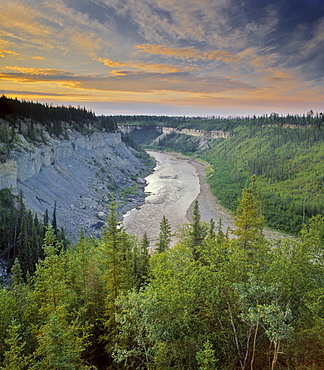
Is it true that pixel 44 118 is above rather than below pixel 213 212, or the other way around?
A: above

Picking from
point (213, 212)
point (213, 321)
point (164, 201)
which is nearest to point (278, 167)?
point (213, 212)

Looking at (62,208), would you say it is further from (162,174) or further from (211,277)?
(162,174)

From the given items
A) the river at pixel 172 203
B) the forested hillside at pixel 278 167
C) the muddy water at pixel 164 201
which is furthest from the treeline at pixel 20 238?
the forested hillside at pixel 278 167

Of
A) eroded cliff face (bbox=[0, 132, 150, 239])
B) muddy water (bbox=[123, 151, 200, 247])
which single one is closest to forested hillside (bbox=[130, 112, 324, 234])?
muddy water (bbox=[123, 151, 200, 247])

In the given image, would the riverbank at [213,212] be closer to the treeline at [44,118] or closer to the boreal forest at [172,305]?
the boreal forest at [172,305]

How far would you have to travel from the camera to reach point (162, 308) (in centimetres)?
1032

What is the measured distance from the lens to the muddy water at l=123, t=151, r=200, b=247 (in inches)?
1816

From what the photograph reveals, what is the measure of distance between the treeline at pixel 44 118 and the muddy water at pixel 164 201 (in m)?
25.4

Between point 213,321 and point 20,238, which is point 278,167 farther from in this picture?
point 213,321

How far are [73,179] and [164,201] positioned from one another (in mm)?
20060

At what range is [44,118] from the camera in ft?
223

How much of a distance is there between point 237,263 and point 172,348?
13.2 feet

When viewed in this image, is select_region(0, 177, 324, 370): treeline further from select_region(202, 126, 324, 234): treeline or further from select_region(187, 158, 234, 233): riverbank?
select_region(202, 126, 324, 234): treeline

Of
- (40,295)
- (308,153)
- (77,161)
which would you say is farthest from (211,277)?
(308,153)
